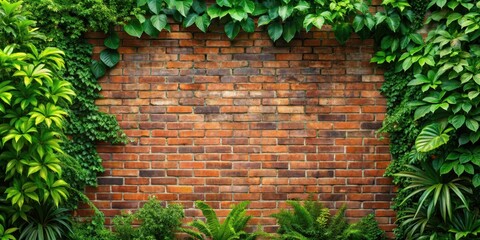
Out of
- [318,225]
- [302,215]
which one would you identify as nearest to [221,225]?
[302,215]

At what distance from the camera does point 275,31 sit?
5379 millimetres

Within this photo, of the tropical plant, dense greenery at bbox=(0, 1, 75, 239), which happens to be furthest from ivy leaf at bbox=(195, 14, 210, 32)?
the tropical plant

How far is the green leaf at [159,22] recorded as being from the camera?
17.5ft

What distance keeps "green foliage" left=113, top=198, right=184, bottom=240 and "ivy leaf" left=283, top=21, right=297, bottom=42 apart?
6.39 feet

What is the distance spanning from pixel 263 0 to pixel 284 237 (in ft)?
→ 7.55

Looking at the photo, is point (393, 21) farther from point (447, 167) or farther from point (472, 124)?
point (447, 167)

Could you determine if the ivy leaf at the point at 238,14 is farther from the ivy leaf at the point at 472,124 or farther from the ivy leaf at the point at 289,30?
the ivy leaf at the point at 472,124

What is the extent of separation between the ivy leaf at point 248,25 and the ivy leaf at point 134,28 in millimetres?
994

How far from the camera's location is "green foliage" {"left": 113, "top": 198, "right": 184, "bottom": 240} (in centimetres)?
518

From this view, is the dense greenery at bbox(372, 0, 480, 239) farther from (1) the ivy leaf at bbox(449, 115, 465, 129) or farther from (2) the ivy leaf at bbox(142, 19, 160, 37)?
(2) the ivy leaf at bbox(142, 19, 160, 37)

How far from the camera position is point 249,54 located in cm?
551

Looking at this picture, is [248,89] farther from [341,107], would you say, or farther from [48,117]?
[48,117]

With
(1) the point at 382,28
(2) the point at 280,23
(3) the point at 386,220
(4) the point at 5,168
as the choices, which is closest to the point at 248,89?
(2) the point at 280,23

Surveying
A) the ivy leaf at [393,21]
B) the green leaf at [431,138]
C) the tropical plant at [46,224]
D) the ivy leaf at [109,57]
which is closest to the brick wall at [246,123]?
the ivy leaf at [109,57]
